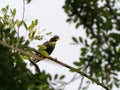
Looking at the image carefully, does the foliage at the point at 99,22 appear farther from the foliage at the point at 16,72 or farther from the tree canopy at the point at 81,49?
the foliage at the point at 16,72

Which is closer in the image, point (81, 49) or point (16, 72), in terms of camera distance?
point (16, 72)

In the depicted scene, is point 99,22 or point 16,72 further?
point 99,22

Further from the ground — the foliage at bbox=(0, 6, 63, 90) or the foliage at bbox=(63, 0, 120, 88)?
the foliage at bbox=(63, 0, 120, 88)

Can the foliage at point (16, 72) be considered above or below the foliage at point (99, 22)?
below

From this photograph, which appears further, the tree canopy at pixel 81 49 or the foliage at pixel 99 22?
the foliage at pixel 99 22

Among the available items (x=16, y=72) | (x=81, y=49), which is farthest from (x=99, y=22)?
(x=16, y=72)

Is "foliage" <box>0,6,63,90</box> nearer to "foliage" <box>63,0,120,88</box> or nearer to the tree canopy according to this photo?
the tree canopy

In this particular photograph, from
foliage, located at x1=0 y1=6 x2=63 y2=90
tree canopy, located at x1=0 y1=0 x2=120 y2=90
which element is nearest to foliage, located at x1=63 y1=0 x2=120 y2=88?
tree canopy, located at x1=0 y1=0 x2=120 y2=90

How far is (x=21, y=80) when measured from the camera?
3074mm

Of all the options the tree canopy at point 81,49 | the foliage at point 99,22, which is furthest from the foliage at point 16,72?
the foliage at point 99,22

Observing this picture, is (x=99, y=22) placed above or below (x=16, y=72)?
above

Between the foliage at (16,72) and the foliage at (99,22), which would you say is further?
the foliage at (99,22)

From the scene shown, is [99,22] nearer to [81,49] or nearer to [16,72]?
[81,49]

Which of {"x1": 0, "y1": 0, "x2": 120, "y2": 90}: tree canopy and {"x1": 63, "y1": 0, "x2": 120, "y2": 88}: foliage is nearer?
{"x1": 0, "y1": 0, "x2": 120, "y2": 90}: tree canopy
